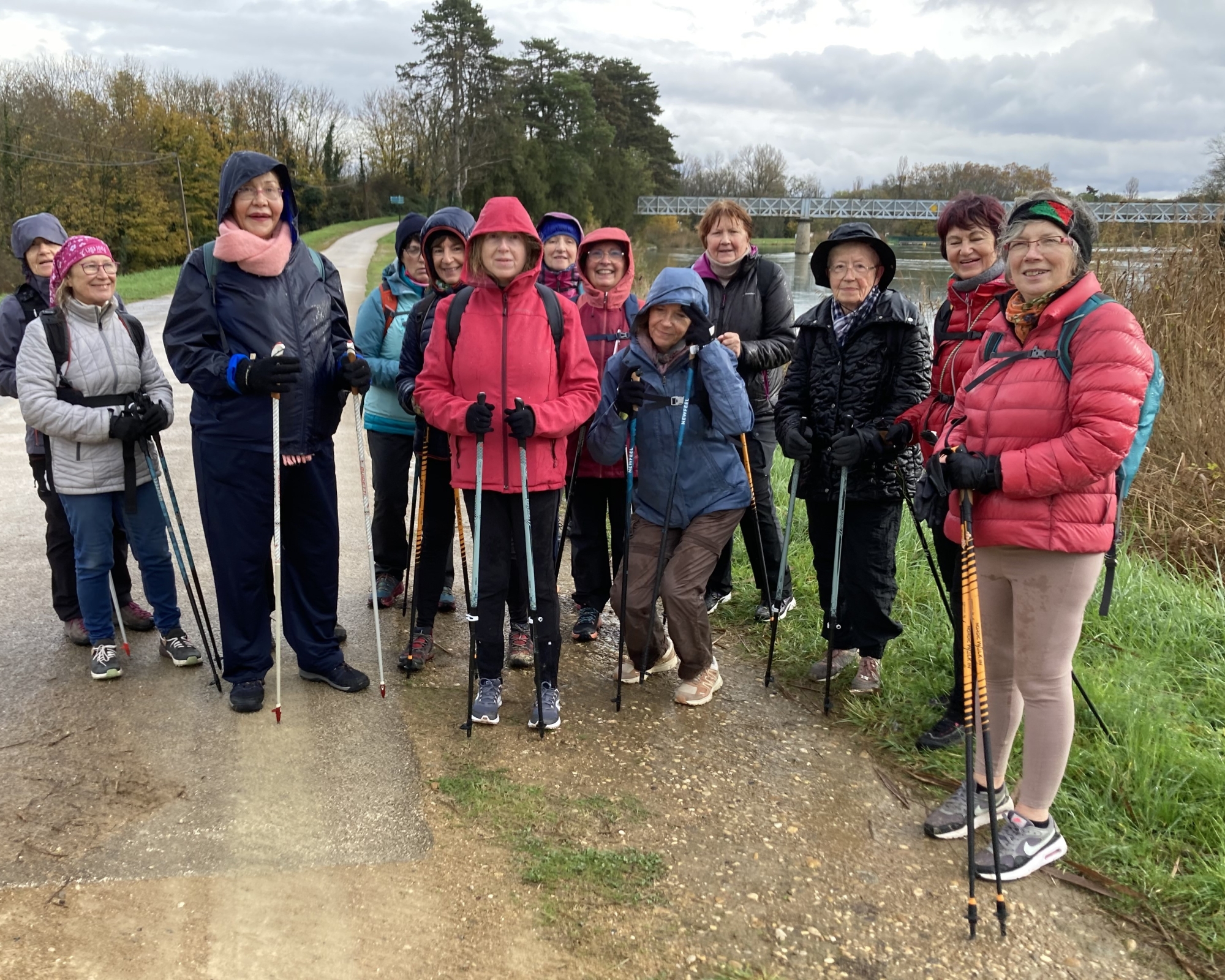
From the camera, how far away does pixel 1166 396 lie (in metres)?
6.90

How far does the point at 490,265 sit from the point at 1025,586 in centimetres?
224

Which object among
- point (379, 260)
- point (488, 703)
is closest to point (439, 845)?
A: point (488, 703)

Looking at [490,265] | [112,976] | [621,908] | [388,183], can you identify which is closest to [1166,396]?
[490,265]

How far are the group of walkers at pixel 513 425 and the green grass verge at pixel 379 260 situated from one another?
12.6m

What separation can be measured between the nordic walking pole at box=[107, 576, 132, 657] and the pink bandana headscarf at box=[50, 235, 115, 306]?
129 centimetres

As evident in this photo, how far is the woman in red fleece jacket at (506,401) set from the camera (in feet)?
11.6

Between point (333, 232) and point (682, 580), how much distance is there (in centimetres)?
4471

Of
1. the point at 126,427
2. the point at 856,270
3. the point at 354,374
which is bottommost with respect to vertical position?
the point at 126,427

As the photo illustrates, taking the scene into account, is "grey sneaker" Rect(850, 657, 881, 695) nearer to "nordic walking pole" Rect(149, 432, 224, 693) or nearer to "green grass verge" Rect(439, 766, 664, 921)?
"green grass verge" Rect(439, 766, 664, 921)

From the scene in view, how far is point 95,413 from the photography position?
12.7 ft

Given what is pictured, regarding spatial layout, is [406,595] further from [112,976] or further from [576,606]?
[112,976]

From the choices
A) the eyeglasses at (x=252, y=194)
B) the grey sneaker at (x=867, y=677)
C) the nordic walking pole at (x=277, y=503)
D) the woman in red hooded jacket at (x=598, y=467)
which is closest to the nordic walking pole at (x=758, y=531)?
the grey sneaker at (x=867, y=677)

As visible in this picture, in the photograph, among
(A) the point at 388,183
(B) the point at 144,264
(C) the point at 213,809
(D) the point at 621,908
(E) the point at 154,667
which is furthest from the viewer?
(A) the point at 388,183

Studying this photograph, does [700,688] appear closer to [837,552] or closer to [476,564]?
[837,552]
